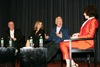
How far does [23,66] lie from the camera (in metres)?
3.89

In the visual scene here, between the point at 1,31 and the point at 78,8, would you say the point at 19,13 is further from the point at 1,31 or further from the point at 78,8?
the point at 78,8

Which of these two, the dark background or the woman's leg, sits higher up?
the dark background

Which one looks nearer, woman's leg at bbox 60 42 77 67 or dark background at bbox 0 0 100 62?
woman's leg at bbox 60 42 77 67

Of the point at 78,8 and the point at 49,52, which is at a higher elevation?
the point at 78,8

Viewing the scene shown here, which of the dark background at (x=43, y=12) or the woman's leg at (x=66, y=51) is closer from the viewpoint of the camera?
the woman's leg at (x=66, y=51)

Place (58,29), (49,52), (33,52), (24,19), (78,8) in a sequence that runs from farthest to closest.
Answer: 1. (24,19)
2. (78,8)
3. (58,29)
4. (49,52)
5. (33,52)

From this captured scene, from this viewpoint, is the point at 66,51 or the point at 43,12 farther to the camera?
the point at 43,12

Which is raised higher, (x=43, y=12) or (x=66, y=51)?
(x=43, y=12)

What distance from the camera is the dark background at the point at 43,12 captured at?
24.7 ft

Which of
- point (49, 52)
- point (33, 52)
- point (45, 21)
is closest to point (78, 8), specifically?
point (45, 21)

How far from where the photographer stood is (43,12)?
7.84 m

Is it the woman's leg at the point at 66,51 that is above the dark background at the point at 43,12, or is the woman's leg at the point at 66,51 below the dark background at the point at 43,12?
below

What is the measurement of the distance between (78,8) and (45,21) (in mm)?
1081

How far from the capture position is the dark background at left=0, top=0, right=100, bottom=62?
7.52 metres
